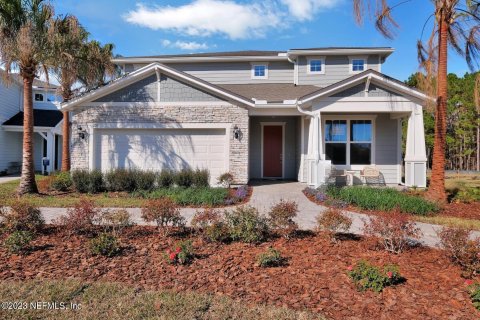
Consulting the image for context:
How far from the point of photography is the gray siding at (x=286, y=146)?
45.3ft

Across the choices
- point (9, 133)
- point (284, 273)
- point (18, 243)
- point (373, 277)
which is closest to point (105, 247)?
point (18, 243)

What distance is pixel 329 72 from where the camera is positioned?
49.7ft

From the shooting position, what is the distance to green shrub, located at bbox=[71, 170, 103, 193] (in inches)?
418

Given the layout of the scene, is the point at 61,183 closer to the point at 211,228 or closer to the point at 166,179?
the point at 166,179

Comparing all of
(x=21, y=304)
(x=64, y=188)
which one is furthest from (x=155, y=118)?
(x=21, y=304)

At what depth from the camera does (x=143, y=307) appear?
307 centimetres

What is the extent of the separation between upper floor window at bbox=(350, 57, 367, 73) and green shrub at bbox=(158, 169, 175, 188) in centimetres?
1067

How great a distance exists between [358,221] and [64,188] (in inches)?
401

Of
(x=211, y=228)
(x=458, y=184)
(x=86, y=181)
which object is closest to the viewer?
(x=211, y=228)

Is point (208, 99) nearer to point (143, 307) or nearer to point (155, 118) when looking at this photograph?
point (155, 118)

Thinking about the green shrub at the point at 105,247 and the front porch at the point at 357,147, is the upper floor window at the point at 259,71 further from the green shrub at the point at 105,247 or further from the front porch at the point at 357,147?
the green shrub at the point at 105,247

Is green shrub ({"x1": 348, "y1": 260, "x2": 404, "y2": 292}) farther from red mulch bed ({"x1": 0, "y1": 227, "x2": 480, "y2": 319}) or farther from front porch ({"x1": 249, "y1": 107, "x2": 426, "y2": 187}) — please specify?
front porch ({"x1": 249, "y1": 107, "x2": 426, "y2": 187})

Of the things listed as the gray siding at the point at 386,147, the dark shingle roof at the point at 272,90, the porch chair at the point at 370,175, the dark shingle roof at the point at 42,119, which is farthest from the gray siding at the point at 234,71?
the dark shingle roof at the point at 42,119

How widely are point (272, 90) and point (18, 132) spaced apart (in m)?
15.9
